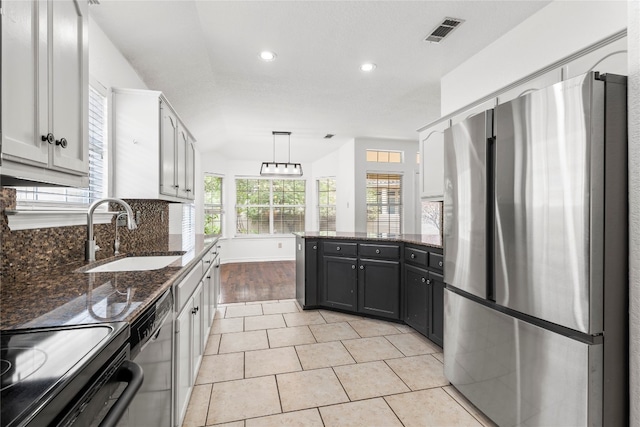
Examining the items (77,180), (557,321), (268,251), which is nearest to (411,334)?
(557,321)

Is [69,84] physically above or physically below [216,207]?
above

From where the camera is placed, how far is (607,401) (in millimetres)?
1317

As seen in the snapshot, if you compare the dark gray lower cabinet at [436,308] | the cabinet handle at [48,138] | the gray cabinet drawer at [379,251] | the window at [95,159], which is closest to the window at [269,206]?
the gray cabinet drawer at [379,251]

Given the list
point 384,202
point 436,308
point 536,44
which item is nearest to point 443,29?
point 536,44

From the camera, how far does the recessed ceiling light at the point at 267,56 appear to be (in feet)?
9.70

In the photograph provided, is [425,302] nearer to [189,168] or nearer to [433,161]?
[433,161]

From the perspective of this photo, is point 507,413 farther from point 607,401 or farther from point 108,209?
point 108,209

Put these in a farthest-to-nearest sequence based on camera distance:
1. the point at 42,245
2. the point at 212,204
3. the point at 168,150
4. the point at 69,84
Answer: the point at 212,204, the point at 168,150, the point at 42,245, the point at 69,84

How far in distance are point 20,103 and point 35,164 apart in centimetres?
19

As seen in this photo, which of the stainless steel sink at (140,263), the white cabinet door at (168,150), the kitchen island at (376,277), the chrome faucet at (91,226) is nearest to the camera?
the chrome faucet at (91,226)

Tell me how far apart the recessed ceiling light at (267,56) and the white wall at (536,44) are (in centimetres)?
178

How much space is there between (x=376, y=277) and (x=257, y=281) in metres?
2.75

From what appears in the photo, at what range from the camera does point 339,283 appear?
373 centimetres

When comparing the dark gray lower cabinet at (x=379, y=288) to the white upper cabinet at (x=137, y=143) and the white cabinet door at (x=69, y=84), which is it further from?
the white cabinet door at (x=69, y=84)
